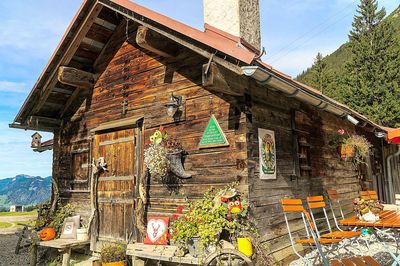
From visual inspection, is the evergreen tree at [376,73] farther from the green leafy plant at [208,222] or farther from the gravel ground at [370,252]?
the green leafy plant at [208,222]

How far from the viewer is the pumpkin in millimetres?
7137

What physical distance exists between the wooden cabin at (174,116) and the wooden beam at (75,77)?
0.02 metres

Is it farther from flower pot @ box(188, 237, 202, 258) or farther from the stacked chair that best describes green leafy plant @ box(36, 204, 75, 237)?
the stacked chair

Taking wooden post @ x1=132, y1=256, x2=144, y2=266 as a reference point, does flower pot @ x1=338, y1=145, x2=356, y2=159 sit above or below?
above

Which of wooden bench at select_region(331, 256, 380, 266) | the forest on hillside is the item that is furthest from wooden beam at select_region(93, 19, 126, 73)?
the forest on hillside

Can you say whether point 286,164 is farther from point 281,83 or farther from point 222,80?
point 222,80

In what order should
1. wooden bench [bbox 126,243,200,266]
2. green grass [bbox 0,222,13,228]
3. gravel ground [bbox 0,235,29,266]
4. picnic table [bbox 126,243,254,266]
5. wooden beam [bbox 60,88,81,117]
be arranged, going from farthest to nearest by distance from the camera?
1. green grass [bbox 0,222,13,228]
2. wooden beam [bbox 60,88,81,117]
3. gravel ground [bbox 0,235,29,266]
4. wooden bench [bbox 126,243,200,266]
5. picnic table [bbox 126,243,254,266]

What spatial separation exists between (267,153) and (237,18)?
2523 mm

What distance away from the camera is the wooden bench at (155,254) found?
4.55 meters

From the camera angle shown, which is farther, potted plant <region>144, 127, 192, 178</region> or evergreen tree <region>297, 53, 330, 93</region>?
evergreen tree <region>297, 53, 330, 93</region>

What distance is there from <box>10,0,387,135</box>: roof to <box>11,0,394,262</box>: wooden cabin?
24mm

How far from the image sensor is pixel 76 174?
26.3ft

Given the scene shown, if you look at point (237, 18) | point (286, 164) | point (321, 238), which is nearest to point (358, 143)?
point (286, 164)

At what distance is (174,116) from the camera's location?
5871 mm
